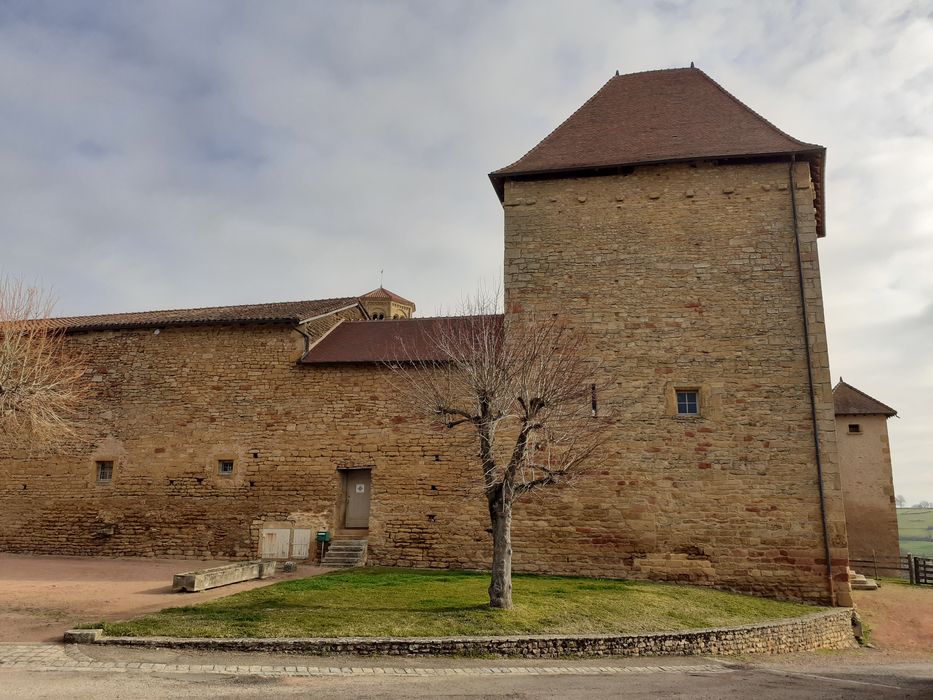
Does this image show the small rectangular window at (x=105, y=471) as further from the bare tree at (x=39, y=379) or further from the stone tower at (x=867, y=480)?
the stone tower at (x=867, y=480)

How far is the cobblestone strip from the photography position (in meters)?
6.59

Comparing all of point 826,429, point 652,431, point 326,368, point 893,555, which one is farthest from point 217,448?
point 893,555

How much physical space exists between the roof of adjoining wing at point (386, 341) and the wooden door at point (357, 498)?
96.3 inches

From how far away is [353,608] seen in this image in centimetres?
898

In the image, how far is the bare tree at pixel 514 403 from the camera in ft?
31.6

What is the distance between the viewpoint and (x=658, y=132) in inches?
567

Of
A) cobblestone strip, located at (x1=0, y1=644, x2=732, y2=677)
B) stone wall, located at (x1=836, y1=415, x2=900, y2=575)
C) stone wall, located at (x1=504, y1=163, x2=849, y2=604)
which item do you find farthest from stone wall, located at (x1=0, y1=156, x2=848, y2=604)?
stone wall, located at (x1=836, y1=415, x2=900, y2=575)

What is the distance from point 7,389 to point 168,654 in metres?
7.17

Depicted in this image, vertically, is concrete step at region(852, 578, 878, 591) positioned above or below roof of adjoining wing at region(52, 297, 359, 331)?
below

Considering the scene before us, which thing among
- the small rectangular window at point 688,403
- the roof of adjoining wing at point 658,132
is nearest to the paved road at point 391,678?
the small rectangular window at point 688,403

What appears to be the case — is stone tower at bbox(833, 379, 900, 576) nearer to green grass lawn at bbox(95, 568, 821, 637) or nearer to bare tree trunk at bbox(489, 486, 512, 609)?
green grass lawn at bbox(95, 568, 821, 637)

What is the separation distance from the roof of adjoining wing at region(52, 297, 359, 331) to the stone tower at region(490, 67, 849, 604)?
516 cm

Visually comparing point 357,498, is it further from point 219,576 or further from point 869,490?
point 869,490

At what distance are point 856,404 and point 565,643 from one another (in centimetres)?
1627
